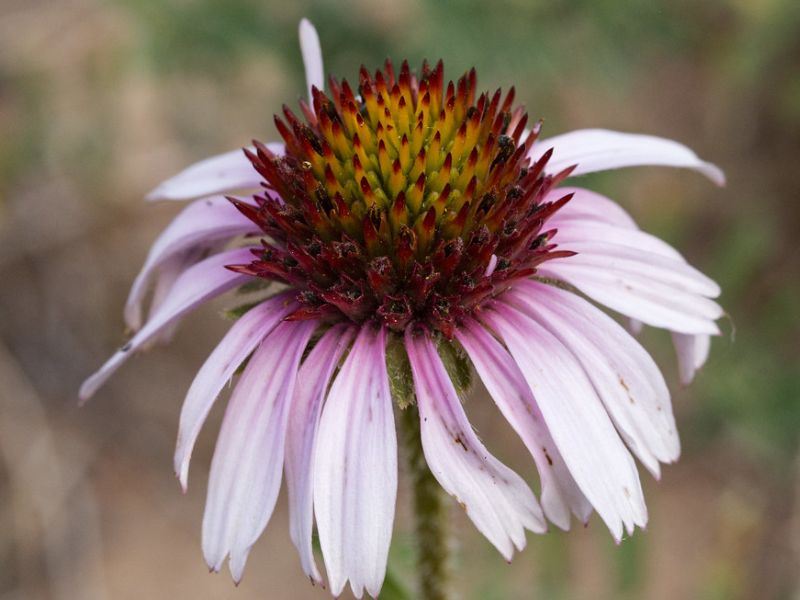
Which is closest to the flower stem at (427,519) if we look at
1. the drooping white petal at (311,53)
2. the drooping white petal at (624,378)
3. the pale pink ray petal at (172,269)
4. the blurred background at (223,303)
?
the drooping white petal at (624,378)

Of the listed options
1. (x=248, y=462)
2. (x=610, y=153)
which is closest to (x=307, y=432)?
(x=248, y=462)

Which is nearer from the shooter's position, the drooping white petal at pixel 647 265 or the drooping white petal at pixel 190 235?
the drooping white petal at pixel 647 265

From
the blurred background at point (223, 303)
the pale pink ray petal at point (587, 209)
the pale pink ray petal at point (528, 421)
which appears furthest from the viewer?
the blurred background at point (223, 303)

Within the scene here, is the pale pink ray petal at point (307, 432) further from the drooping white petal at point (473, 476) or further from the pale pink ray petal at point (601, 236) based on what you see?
the pale pink ray petal at point (601, 236)

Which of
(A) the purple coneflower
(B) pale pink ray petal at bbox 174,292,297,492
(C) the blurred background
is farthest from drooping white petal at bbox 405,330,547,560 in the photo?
(C) the blurred background

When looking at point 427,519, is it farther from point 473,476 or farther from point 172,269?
point 172,269

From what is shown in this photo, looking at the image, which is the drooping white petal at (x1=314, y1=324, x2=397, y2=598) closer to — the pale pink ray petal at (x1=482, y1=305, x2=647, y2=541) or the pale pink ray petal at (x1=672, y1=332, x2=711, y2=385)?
the pale pink ray petal at (x1=482, y1=305, x2=647, y2=541)

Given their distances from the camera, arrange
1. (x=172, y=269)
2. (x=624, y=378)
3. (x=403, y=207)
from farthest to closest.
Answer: (x=172, y=269) < (x=403, y=207) < (x=624, y=378)
